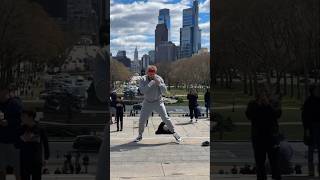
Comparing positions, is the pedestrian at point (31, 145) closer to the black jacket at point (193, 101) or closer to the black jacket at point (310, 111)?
the black jacket at point (310, 111)

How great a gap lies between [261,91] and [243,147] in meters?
0.65

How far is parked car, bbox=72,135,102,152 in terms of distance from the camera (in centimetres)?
612

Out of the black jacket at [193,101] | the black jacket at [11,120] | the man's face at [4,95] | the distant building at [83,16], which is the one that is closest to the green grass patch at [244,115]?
the distant building at [83,16]

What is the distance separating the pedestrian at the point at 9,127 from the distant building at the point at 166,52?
78752 millimetres

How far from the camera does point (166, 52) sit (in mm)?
88188

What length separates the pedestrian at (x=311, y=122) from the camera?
20.1 feet

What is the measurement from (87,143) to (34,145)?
1.89ft

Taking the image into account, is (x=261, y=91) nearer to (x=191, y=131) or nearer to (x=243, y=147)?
(x=243, y=147)

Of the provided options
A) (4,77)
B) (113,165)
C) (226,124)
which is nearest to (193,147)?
(113,165)

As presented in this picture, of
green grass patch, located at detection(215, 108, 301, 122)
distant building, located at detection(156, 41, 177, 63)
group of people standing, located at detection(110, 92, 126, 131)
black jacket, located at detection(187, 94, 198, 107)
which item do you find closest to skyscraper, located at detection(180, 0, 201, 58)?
distant building, located at detection(156, 41, 177, 63)

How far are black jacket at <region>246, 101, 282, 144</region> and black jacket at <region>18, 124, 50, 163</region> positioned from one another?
7.38 feet

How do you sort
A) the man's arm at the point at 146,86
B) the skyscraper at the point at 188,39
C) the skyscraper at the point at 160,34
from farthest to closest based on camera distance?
the skyscraper at the point at 160,34
the skyscraper at the point at 188,39
the man's arm at the point at 146,86

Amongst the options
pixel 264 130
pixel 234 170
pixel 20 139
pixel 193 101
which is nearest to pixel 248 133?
pixel 264 130

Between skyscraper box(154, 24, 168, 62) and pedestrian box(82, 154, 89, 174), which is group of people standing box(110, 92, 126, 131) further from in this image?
skyscraper box(154, 24, 168, 62)
